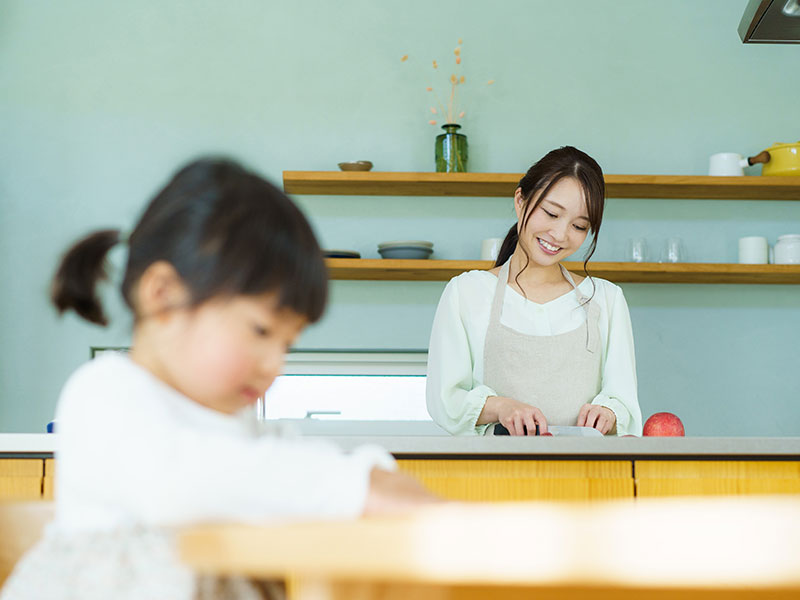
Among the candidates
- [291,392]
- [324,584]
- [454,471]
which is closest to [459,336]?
[454,471]

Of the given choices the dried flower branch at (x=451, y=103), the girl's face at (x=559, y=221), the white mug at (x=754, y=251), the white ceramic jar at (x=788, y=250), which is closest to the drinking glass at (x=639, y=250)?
the white mug at (x=754, y=251)

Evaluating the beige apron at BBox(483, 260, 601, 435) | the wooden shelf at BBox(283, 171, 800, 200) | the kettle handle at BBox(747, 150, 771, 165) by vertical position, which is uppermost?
the kettle handle at BBox(747, 150, 771, 165)

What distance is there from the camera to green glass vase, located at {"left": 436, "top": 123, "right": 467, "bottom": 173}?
3.15m

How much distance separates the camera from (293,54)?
3.38 m

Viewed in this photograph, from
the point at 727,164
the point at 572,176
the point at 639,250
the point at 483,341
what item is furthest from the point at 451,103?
the point at 483,341

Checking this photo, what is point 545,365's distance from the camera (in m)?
2.11

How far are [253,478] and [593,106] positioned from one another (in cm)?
307

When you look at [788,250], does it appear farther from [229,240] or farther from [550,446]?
[229,240]

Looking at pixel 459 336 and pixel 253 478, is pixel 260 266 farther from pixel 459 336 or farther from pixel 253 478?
pixel 459 336

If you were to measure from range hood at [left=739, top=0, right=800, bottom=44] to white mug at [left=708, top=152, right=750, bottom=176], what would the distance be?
1.27m

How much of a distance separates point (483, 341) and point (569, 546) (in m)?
1.74

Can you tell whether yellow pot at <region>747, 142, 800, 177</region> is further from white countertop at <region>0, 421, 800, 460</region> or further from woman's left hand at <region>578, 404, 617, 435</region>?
white countertop at <region>0, 421, 800, 460</region>

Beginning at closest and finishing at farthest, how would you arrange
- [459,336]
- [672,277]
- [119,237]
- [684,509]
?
[684,509] → [119,237] → [459,336] → [672,277]

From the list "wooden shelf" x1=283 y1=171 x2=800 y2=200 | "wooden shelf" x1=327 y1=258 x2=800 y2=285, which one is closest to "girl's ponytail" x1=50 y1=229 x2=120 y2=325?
"wooden shelf" x1=327 y1=258 x2=800 y2=285
